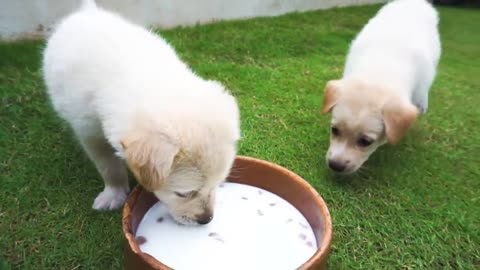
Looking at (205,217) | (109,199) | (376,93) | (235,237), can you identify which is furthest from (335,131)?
(109,199)

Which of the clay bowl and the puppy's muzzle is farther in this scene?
the puppy's muzzle

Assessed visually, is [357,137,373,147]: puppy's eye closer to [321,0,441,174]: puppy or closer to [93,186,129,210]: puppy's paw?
[321,0,441,174]: puppy

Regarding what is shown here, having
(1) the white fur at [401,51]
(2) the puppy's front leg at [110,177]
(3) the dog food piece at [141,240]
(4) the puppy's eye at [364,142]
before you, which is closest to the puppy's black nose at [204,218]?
(3) the dog food piece at [141,240]

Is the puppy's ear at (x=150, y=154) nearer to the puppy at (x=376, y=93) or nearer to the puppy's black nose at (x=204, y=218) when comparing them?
the puppy's black nose at (x=204, y=218)

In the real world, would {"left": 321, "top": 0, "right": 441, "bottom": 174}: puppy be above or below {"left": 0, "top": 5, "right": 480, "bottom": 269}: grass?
above

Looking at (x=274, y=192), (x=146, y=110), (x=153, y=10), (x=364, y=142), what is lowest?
(x=153, y=10)

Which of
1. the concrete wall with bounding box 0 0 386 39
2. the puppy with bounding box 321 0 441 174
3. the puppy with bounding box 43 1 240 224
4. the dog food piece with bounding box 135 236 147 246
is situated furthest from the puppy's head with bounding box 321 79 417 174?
the concrete wall with bounding box 0 0 386 39

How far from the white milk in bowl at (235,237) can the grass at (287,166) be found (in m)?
0.32

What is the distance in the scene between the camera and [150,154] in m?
1.58

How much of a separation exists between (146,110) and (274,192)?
84 centimetres

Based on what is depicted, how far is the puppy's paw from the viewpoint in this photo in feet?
8.11

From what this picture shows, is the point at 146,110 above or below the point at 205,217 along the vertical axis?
above

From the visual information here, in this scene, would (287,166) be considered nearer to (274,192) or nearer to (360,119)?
(360,119)

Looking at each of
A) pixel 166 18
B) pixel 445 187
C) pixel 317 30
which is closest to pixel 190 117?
pixel 445 187
